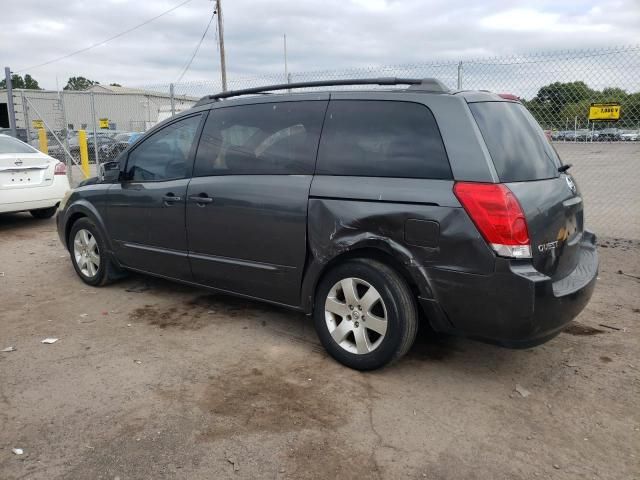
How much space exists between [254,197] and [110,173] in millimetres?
1901

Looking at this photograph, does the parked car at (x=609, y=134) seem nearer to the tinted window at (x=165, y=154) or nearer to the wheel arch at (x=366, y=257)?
the wheel arch at (x=366, y=257)

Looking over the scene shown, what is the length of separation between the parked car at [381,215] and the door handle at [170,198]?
0.06 ft

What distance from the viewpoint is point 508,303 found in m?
2.90

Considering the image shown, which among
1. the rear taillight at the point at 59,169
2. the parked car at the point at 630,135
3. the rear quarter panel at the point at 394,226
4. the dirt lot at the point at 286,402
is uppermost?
the parked car at the point at 630,135

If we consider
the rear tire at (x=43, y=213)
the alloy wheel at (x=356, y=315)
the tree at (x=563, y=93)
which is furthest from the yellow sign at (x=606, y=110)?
the rear tire at (x=43, y=213)

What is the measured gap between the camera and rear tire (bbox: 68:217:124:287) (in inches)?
204

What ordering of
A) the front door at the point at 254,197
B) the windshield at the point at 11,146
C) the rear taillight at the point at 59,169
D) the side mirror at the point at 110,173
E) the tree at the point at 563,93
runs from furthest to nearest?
the rear taillight at the point at 59,169
the windshield at the point at 11,146
the tree at the point at 563,93
the side mirror at the point at 110,173
the front door at the point at 254,197

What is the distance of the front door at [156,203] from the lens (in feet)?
14.4

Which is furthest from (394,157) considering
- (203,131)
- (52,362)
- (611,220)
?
(611,220)

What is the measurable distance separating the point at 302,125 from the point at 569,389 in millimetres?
2417

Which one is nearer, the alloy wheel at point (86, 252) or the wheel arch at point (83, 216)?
the wheel arch at point (83, 216)

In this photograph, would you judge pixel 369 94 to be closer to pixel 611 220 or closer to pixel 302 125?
pixel 302 125

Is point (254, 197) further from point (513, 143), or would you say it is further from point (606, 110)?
point (606, 110)

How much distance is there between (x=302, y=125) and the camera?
146 inches
